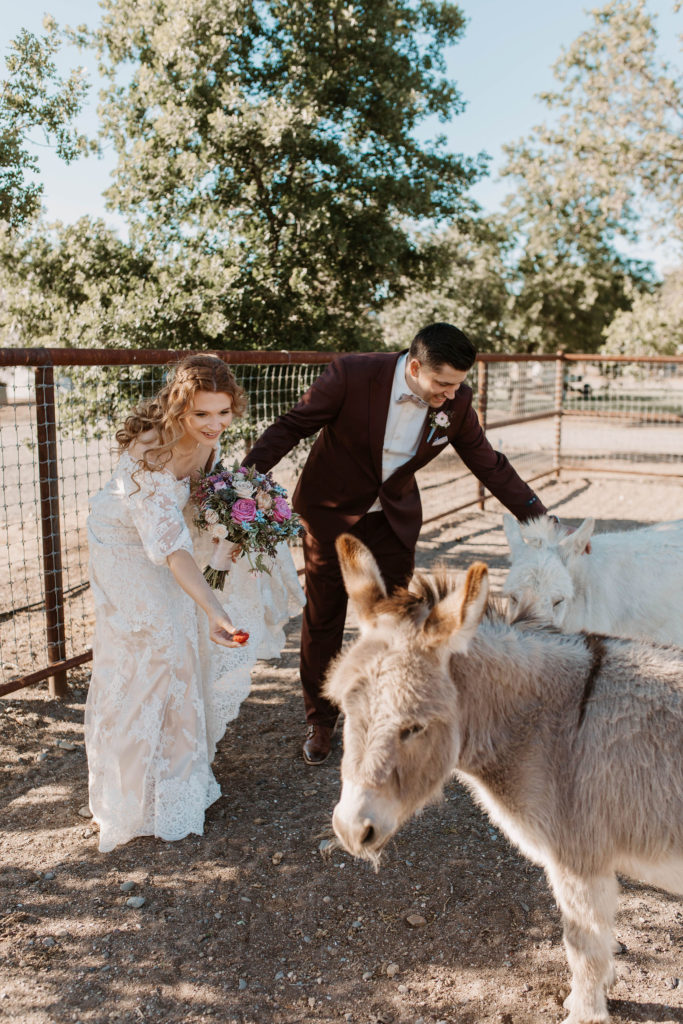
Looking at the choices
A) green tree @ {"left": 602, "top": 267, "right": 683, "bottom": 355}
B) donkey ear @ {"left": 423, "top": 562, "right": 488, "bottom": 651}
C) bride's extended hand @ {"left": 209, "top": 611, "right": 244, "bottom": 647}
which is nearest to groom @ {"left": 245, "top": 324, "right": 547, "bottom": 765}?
bride's extended hand @ {"left": 209, "top": 611, "right": 244, "bottom": 647}

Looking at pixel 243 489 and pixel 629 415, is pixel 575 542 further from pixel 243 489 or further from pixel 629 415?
pixel 629 415

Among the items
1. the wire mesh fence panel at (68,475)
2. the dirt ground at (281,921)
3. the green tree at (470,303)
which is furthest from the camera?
the green tree at (470,303)

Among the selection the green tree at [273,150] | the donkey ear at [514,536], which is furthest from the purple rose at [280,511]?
the green tree at [273,150]

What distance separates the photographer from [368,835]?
188 cm

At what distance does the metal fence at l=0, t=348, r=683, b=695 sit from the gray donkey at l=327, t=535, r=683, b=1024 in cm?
227

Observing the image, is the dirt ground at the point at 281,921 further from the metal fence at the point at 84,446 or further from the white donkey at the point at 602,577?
the metal fence at the point at 84,446

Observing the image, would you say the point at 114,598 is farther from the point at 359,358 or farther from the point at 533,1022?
the point at 533,1022

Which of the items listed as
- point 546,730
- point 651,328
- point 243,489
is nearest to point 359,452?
point 243,489

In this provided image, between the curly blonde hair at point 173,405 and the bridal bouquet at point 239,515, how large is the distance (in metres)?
0.25

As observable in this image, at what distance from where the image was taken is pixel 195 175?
33.6 feet

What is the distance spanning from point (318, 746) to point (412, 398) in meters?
1.97

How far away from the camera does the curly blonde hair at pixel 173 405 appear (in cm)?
315

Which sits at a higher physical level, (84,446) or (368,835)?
(84,446)

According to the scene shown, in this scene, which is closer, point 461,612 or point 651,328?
point 461,612
